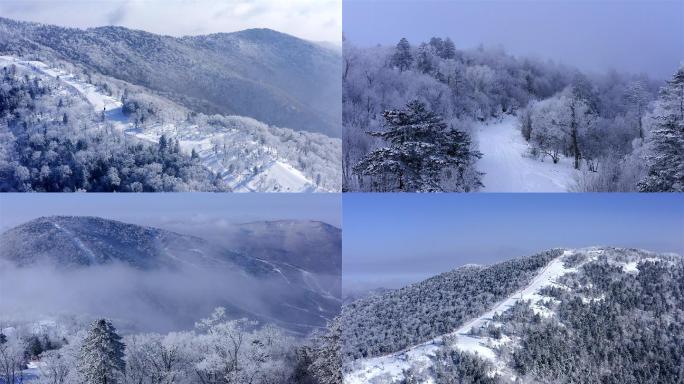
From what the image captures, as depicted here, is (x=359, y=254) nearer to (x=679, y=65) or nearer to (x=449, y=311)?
(x=449, y=311)

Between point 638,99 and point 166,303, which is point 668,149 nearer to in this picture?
point 638,99

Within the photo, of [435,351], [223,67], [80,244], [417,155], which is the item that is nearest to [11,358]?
[80,244]

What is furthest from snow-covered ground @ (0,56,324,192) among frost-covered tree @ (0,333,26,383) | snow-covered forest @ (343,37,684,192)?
frost-covered tree @ (0,333,26,383)

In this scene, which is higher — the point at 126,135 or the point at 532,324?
the point at 126,135

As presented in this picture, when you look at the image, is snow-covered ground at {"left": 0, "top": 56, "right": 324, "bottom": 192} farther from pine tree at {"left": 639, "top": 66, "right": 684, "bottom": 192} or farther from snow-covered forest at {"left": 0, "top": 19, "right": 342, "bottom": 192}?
pine tree at {"left": 639, "top": 66, "right": 684, "bottom": 192}

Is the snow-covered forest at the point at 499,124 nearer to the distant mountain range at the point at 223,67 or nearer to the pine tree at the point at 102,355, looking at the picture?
the distant mountain range at the point at 223,67
